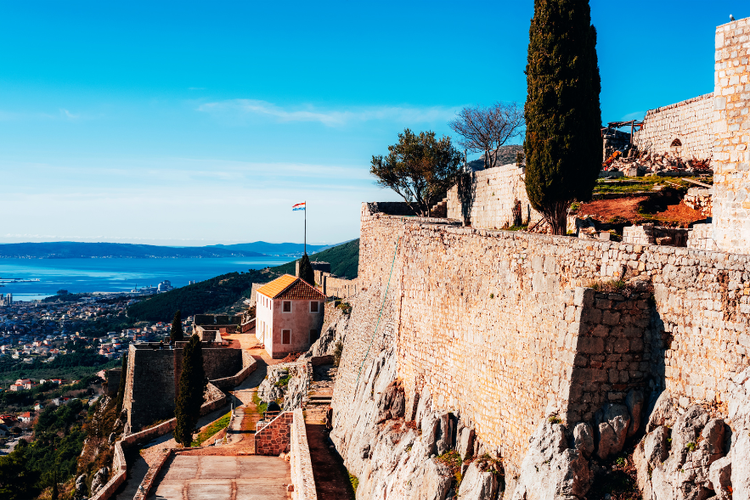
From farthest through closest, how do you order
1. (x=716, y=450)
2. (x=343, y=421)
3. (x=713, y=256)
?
1. (x=343, y=421)
2. (x=713, y=256)
3. (x=716, y=450)

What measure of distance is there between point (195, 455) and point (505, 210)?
53.6 feet

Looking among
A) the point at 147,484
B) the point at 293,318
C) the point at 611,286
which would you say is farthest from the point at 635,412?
the point at 293,318

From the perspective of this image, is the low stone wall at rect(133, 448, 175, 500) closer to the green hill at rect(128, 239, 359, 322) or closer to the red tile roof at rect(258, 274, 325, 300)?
the red tile roof at rect(258, 274, 325, 300)

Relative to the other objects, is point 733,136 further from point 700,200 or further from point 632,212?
point 632,212

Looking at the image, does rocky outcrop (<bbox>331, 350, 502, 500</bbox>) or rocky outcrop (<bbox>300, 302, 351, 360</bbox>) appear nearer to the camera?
rocky outcrop (<bbox>331, 350, 502, 500</bbox>)

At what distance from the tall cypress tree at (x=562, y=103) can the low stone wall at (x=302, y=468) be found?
10425 mm

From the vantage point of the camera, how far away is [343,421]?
77.1ft

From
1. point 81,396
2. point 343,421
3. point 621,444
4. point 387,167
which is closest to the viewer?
point 621,444

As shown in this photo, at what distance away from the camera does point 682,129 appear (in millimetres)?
26875

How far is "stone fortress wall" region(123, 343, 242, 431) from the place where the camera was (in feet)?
130

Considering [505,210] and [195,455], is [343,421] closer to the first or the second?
[195,455]

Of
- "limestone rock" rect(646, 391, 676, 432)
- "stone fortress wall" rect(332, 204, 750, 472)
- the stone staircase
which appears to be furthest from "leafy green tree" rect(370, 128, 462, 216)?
"limestone rock" rect(646, 391, 676, 432)

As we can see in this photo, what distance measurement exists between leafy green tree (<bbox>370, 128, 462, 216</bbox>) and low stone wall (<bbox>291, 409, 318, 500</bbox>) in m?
15.8

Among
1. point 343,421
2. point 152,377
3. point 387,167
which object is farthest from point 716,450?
point 152,377
